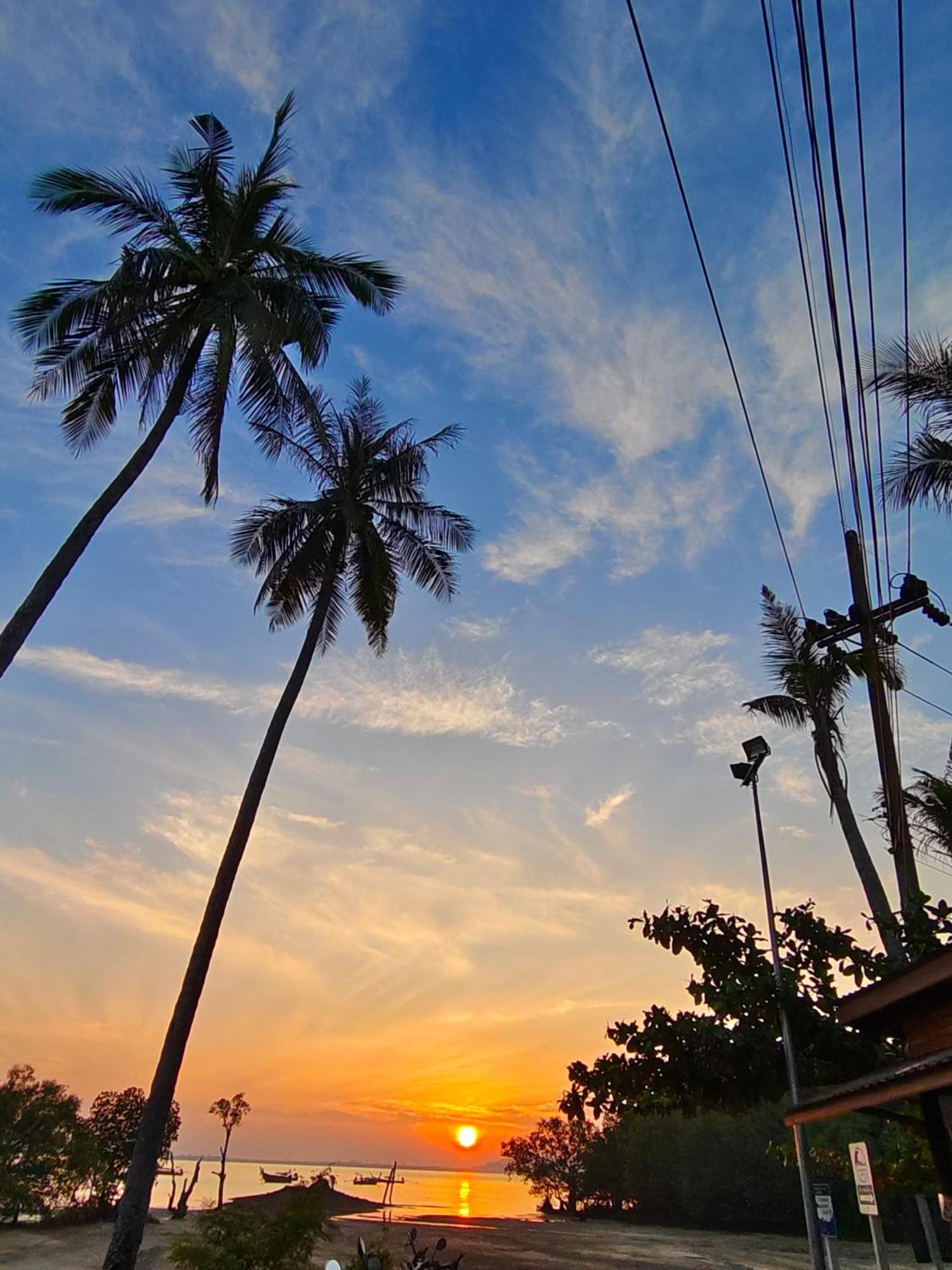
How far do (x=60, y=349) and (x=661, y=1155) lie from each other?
68.7 m

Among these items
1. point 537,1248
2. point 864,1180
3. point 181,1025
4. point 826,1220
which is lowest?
point 537,1248

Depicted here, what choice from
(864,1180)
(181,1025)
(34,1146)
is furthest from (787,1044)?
(34,1146)

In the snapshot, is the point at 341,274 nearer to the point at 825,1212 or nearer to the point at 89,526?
the point at 89,526

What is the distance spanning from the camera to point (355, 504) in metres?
20.2

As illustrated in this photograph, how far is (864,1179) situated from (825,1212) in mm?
3460

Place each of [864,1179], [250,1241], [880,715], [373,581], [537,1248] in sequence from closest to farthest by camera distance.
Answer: [864,1179] < [880,715] < [250,1241] < [373,581] < [537,1248]

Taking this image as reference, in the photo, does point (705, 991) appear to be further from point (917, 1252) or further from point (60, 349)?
point (917, 1252)

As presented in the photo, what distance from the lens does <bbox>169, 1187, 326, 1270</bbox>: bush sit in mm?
14250

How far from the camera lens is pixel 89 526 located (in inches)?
521

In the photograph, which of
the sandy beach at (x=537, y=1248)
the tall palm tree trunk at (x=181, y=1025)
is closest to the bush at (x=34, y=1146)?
the sandy beach at (x=537, y=1248)

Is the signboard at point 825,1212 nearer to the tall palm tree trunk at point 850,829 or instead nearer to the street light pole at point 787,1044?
the street light pole at point 787,1044

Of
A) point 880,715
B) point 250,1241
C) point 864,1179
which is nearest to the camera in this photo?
point 864,1179

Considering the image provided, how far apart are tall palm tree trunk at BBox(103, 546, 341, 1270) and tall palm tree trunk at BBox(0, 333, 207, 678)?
5733 millimetres

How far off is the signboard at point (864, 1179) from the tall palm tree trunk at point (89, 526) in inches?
482
